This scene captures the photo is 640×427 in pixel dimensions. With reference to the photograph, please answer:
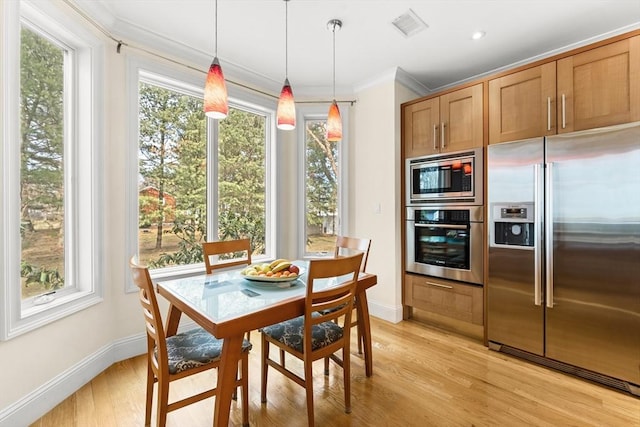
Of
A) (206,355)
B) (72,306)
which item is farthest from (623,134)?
(72,306)

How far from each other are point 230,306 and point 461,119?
2.68 meters

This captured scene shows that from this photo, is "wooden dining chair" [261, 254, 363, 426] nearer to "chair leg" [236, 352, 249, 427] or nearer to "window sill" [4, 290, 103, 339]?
"chair leg" [236, 352, 249, 427]

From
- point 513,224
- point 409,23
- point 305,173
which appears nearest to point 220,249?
point 305,173

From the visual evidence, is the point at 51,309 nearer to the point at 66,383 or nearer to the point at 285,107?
the point at 66,383

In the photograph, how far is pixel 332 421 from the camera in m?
1.66

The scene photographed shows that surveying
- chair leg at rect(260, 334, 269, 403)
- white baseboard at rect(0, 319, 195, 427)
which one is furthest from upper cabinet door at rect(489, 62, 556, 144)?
white baseboard at rect(0, 319, 195, 427)

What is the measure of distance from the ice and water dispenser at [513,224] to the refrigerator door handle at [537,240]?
26 millimetres

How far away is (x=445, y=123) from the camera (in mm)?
2877

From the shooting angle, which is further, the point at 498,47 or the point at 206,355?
the point at 498,47

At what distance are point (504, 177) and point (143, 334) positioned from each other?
341 centimetres

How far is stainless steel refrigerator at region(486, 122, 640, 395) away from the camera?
1911 mm

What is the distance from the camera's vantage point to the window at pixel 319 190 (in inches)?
141

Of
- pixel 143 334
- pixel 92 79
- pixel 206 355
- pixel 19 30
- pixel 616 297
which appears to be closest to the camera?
pixel 206 355

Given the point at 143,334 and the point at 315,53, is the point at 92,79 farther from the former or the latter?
the point at 143,334
